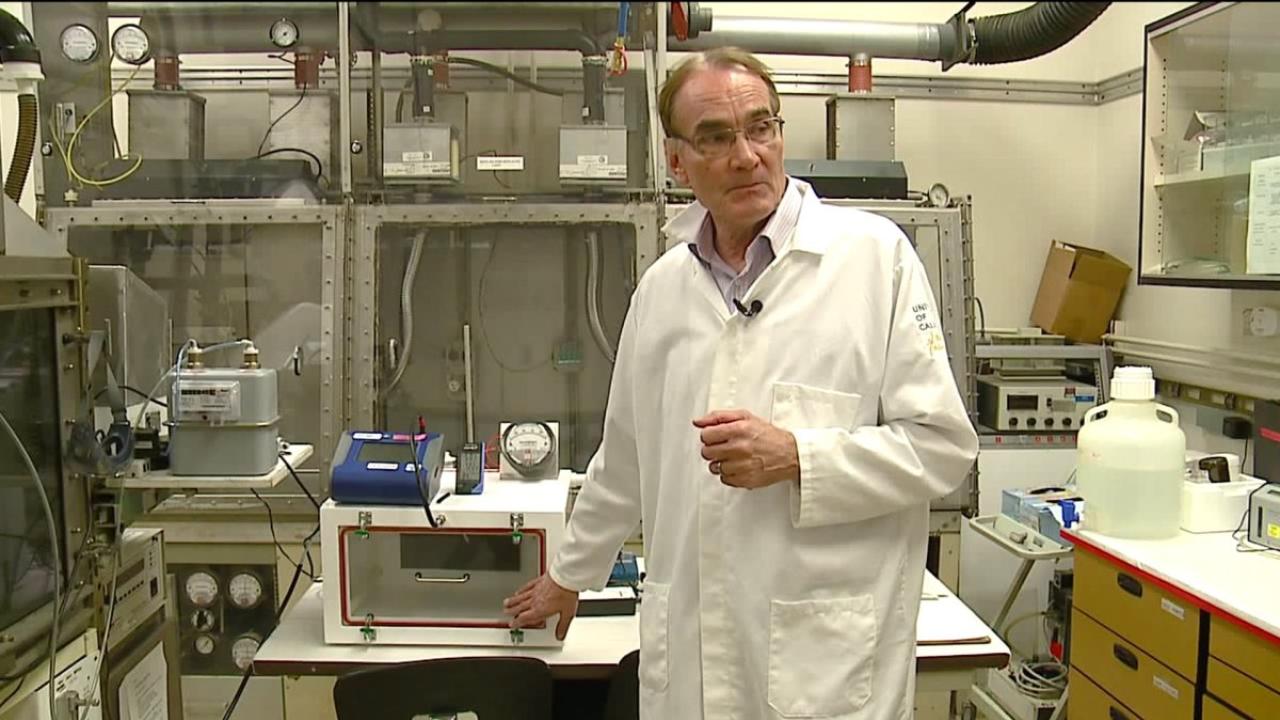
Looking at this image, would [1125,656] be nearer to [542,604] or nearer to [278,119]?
[542,604]

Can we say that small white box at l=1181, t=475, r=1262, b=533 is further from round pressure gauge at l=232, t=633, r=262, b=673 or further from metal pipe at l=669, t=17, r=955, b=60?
round pressure gauge at l=232, t=633, r=262, b=673

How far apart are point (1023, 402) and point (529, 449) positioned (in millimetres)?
1948

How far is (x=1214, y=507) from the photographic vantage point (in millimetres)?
2172

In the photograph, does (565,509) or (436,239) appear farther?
(436,239)

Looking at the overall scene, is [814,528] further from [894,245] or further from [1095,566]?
[1095,566]

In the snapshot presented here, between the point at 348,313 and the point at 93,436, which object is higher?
the point at 348,313

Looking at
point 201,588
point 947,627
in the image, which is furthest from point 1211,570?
point 201,588

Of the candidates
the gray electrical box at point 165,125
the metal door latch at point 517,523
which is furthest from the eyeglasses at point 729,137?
the gray electrical box at point 165,125

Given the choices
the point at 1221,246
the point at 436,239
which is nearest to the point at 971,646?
the point at 1221,246

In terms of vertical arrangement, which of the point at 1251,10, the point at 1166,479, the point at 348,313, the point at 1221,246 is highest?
the point at 1251,10

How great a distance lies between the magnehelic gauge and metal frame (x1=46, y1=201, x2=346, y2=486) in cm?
96

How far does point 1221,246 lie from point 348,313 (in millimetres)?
2507

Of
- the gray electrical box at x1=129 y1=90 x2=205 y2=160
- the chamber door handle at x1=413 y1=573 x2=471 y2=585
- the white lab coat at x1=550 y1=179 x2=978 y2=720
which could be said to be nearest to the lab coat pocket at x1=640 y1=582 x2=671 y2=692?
the white lab coat at x1=550 y1=179 x2=978 y2=720

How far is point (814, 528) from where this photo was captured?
48.6 inches
